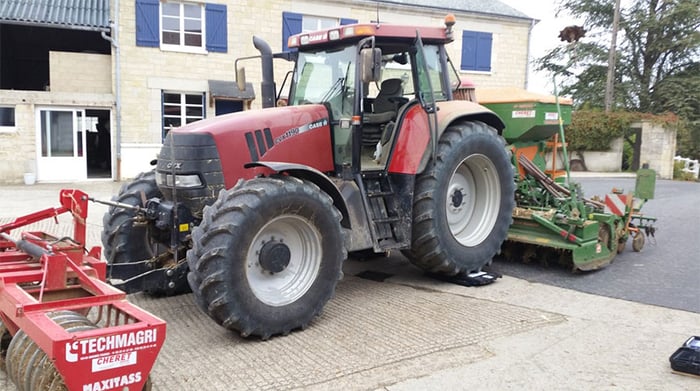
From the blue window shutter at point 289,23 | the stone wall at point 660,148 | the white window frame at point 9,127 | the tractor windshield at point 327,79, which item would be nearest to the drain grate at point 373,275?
the tractor windshield at point 327,79

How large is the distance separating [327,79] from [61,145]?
1258 cm

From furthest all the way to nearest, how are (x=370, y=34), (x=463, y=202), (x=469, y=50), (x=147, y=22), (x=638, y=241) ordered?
(x=469, y=50) → (x=147, y=22) → (x=638, y=241) → (x=463, y=202) → (x=370, y=34)

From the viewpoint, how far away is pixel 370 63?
14.7 ft

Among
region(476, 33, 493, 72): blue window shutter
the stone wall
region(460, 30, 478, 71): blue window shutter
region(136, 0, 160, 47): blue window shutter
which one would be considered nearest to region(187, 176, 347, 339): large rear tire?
region(136, 0, 160, 47): blue window shutter

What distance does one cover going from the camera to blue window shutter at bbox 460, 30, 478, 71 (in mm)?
19438

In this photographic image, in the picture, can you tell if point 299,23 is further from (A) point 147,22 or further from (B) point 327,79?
(B) point 327,79

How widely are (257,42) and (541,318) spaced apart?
3419 mm

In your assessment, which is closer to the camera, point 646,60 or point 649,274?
point 649,274

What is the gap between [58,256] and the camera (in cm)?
333

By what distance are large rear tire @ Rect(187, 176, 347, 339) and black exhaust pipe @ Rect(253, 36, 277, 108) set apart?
5.10 feet

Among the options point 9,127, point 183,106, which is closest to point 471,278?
point 183,106

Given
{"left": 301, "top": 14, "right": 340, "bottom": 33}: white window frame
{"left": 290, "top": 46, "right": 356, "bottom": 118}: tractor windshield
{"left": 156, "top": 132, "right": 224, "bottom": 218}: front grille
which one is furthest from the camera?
{"left": 301, "top": 14, "right": 340, "bottom": 33}: white window frame

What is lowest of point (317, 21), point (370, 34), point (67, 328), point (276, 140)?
point (67, 328)

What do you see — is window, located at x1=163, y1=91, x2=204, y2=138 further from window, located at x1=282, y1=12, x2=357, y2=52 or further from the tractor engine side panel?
the tractor engine side panel
